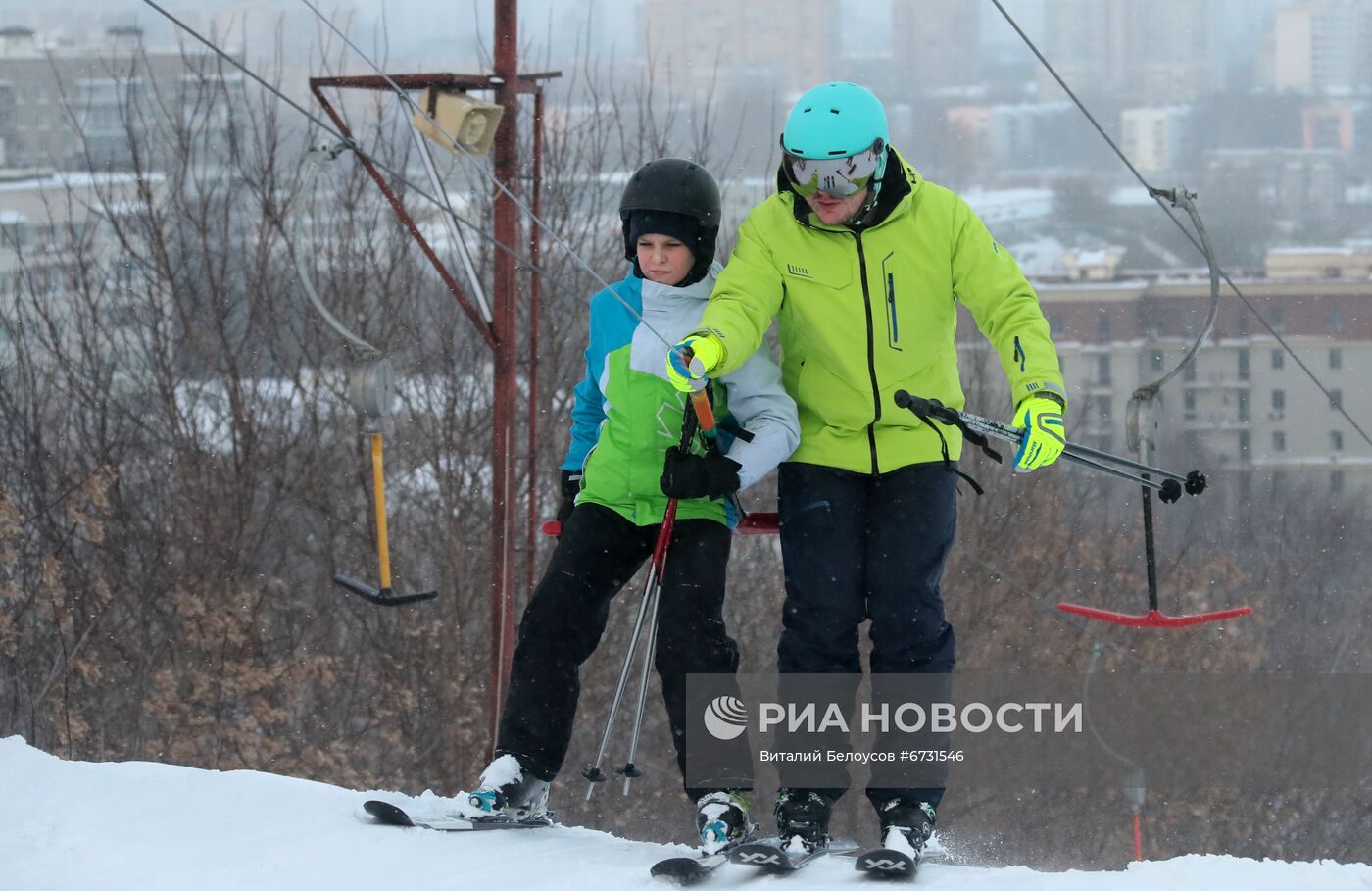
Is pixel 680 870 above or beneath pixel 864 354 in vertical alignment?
beneath

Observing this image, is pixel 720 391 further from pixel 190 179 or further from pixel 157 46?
pixel 157 46

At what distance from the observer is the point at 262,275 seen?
71.5ft

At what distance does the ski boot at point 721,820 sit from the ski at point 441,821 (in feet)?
1.30

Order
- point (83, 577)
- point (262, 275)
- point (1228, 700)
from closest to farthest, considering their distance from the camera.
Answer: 1. point (83, 577)
2. point (262, 275)
3. point (1228, 700)

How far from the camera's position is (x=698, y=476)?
3.17 meters

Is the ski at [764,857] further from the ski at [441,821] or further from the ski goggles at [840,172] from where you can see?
the ski goggles at [840,172]

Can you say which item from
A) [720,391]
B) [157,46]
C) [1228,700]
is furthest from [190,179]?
[720,391]

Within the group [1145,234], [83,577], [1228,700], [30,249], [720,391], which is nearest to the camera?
[720,391]

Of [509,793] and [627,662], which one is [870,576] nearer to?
[627,662]

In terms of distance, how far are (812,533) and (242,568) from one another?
18.7 metres

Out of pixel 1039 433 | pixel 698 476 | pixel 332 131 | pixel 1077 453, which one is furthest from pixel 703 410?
pixel 332 131

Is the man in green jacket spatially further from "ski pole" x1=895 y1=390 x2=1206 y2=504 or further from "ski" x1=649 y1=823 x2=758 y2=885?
"ski" x1=649 y1=823 x2=758 y2=885

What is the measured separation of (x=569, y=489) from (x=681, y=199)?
2.40 feet

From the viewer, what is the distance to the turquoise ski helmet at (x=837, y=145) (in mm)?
3174
